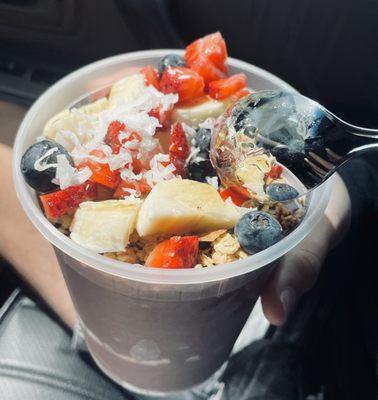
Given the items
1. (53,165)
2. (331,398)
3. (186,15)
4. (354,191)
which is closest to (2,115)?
(186,15)

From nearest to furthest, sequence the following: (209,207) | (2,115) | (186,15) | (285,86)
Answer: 1. (209,207)
2. (285,86)
3. (186,15)
4. (2,115)

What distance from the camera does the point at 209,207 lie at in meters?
0.63

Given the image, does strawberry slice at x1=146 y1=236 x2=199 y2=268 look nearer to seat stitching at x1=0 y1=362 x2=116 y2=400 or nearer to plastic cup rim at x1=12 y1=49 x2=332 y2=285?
plastic cup rim at x1=12 y1=49 x2=332 y2=285

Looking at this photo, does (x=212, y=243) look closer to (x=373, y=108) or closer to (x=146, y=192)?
(x=146, y=192)

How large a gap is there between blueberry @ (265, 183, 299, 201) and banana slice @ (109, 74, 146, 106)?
0.79 ft

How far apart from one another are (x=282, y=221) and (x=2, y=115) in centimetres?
87

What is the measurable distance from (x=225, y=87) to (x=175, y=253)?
11.3 inches

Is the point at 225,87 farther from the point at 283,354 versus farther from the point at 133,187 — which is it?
the point at 283,354

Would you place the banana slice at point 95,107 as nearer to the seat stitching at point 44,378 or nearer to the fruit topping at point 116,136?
the fruit topping at point 116,136

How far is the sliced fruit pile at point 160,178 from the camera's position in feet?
2.02

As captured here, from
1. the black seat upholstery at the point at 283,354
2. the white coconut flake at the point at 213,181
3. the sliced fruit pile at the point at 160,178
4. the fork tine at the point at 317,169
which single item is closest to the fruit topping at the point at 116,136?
the sliced fruit pile at the point at 160,178

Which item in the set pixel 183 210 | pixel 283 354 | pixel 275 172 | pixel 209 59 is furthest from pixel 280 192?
pixel 283 354

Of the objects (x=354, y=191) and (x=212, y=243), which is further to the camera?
(x=354, y=191)

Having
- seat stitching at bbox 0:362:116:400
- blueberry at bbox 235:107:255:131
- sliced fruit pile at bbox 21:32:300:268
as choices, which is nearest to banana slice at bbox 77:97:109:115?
sliced fruit pile at bbox 21:32:300:268
